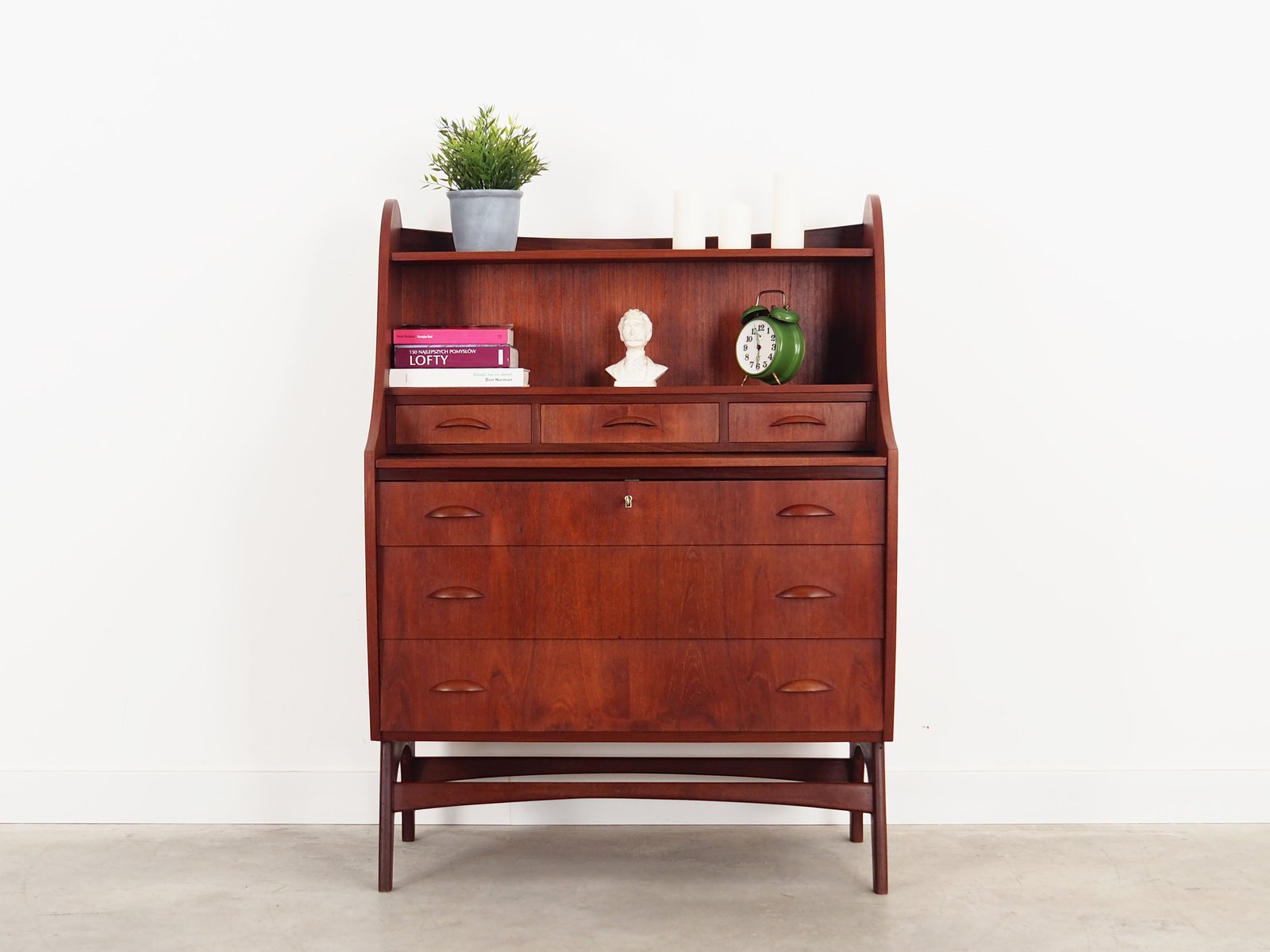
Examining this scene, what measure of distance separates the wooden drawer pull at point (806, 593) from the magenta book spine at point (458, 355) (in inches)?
32.7

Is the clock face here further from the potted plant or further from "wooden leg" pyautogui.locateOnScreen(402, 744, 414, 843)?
"wooden leg" pyautogui.locateOnScreen(402, 744, 414, 843)

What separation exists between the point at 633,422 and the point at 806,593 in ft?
1.79

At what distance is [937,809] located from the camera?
3.02 meters

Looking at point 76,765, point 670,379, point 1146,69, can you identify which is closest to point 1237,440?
point 1146,69

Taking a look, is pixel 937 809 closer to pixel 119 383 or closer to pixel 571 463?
pixel 571 463

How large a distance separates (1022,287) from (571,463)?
132 cm

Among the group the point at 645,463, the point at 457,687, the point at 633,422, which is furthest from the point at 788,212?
the point at 457,687

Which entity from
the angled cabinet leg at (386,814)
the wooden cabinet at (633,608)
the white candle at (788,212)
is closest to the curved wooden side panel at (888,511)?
the wooden cabinet at (633,608)

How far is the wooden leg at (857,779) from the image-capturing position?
2736mm

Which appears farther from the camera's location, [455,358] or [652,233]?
[652,233]

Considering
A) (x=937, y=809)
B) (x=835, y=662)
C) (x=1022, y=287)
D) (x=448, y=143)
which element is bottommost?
(x=937, y=809)

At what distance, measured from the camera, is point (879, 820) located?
252 cm

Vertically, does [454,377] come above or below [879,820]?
above

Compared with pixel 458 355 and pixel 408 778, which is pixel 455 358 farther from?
pixel 408 778
